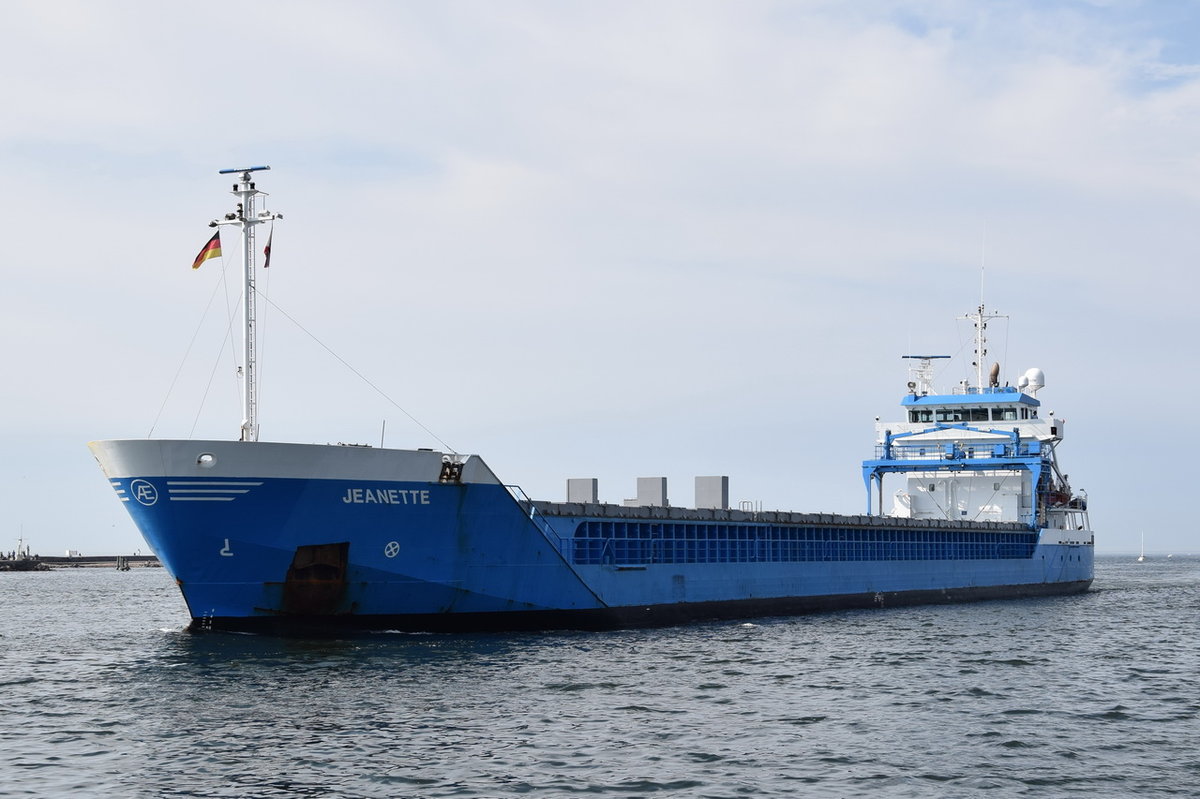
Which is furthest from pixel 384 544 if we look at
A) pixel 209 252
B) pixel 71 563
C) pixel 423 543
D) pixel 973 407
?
pixel 71 563

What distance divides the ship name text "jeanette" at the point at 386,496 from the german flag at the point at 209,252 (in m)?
7.23

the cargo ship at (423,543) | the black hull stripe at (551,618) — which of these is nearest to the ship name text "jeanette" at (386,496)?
the cargo ship at (423,543)

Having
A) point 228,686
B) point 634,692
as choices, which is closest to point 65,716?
point 228,686

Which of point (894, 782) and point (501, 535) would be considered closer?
point (894, 782)

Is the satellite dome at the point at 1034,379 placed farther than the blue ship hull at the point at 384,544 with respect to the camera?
Yes

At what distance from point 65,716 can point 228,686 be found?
3.02 meters

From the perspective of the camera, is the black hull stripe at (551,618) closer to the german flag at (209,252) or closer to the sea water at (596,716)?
the sea water at (596,716)

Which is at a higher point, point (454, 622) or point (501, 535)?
point (501, 535)

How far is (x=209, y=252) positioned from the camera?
30891 mm

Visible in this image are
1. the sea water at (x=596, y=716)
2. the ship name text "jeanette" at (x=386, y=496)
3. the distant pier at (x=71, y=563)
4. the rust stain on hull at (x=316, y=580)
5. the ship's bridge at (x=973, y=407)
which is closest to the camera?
the sea water at (x=596, y=716)

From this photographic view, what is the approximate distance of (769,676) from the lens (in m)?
25.7

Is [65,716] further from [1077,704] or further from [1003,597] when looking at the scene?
[1003,597]

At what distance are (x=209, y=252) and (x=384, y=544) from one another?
871cm

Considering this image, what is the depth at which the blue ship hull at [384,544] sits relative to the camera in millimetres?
27781
